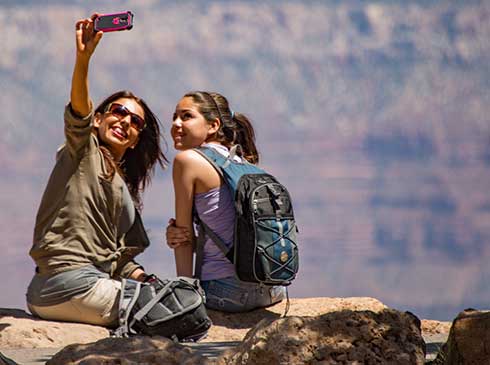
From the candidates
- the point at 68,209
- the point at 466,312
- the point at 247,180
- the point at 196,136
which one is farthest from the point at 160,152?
the point at 466,312

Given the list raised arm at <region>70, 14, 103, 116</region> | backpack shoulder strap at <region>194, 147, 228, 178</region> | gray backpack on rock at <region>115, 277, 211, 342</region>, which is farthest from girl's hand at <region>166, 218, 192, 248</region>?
raised arm at <region>70, 14, 103, 116</region>

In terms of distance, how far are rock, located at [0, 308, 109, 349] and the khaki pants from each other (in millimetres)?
61

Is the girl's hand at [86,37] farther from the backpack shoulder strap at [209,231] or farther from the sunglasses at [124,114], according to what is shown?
the backpack shoulder strap at [209,231]

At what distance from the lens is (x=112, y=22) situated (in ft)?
23.1

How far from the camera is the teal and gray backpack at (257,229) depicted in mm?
7965

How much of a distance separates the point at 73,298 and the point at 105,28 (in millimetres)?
2013

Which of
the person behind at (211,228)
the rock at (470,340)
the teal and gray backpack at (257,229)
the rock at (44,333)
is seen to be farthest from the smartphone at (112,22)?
the rock at (470,340)

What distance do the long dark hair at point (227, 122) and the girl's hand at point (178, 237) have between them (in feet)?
3.13

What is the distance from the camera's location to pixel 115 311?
7.27 meters

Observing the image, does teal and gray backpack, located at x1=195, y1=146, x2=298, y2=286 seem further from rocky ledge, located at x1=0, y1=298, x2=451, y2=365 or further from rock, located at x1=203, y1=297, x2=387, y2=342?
rocky ledge, located at x1=0, y1=298, x2=451, y2=365

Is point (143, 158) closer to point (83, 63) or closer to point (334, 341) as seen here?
point (83, 63)

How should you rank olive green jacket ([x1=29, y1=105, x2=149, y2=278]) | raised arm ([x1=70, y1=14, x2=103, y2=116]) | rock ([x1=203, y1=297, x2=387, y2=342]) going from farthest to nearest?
rock ([x1=203, y1=297, x2=387, y2=342]), olive green jacket ([x1=29, y1=105, x2=149, y2=278]), raised arm ([x1=70, y1=14, x2=103, y2=116])

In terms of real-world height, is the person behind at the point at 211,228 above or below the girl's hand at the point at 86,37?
below

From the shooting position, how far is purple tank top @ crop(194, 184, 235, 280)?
8.12 metres
